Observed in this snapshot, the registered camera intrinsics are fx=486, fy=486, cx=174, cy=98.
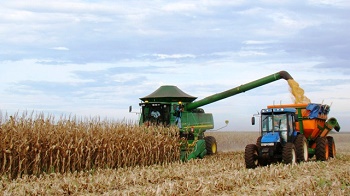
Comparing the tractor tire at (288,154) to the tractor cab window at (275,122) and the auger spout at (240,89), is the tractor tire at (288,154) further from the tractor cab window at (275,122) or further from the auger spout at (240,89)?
the auger spout at (240,89)

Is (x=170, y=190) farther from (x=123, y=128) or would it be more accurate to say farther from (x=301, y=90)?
(x=301, y=90)

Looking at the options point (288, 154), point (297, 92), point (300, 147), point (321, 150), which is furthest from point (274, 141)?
point (297, 92)

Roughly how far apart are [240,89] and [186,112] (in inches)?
93.8

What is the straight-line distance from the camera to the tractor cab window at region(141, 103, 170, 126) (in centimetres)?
1831

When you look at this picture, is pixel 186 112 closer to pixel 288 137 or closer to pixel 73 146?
pixel 288 137

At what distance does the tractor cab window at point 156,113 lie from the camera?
721 inches

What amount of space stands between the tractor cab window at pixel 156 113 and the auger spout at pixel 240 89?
4.55ft

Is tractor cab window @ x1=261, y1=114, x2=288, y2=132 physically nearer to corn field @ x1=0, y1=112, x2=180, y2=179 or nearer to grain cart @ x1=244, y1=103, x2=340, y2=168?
grain cart @ x1=244, y1=103, x2=340, y2=168

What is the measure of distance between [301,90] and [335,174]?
23.9ft

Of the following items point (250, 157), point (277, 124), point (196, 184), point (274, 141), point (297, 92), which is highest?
point (297, 92)

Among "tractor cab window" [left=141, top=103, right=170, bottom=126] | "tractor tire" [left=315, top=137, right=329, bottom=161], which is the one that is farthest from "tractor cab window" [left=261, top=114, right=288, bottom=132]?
"tractor cab window" [left=141, top=103, right=170, bottom=126]

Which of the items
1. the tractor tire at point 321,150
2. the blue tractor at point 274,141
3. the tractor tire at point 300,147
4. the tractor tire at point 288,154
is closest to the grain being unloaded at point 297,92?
the tractor tire at point 321,150

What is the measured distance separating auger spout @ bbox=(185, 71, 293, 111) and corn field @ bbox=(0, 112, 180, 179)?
327 centimetres

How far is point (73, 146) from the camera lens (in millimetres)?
13203
